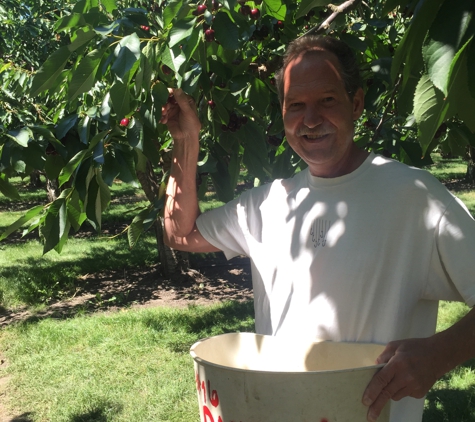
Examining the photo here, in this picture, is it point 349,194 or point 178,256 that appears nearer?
point 349,194

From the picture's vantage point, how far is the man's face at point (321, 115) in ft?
5.21

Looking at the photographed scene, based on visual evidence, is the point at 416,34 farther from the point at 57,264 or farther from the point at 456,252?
the point at 57,264

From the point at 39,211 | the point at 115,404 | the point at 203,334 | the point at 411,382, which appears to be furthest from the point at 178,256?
the point at 411,382

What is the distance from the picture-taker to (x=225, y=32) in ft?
5.88

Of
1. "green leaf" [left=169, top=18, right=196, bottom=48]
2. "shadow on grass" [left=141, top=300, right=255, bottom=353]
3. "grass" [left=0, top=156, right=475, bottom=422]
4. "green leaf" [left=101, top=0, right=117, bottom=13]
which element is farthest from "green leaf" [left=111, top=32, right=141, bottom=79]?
"shadow on grass" [left=141, top=300, right=255, bottom=353]

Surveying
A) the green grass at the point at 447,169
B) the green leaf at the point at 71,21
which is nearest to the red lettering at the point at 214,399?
the green leaf at the point at 71,21

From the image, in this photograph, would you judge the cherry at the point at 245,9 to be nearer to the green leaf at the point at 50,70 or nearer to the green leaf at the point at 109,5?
the green leaf at the point at 109,5

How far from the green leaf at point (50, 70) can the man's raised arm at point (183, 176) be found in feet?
1.17

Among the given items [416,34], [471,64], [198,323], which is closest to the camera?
[471,64]

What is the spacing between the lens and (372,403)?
1.08 m

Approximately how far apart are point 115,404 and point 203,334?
4.74 ft

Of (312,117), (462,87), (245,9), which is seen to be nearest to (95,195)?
(312,117)

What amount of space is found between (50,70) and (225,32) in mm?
565

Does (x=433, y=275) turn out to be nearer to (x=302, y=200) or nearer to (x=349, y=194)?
(x=349, y=194)
